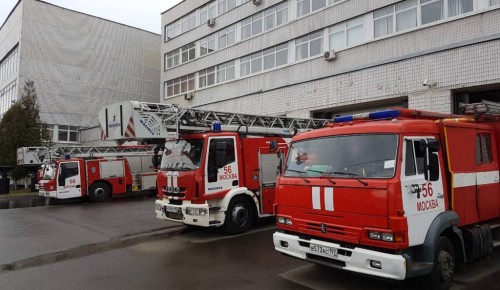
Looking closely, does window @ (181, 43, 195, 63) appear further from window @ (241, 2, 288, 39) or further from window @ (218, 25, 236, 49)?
window @ (241, 2, 288, 39)

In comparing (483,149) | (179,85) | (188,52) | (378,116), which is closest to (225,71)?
(188,52)

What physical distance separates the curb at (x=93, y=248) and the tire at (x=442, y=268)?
6.50 metres

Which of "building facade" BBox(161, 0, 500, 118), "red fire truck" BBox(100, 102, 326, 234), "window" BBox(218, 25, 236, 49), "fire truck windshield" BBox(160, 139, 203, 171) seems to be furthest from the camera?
"window" BBox(218, 25, 236, 49)

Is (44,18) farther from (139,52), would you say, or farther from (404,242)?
(404,242)

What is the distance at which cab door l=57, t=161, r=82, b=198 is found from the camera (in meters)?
19.8

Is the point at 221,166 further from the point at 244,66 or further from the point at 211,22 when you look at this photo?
the point at 211,22

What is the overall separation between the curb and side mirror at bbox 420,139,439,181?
Answer: 263 inches

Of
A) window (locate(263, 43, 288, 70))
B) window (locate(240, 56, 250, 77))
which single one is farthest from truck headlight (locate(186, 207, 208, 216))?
window (locate(240, 56, 250, 77))

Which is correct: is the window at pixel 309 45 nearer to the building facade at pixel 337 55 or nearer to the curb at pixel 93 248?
the building facade at pixel 337 55

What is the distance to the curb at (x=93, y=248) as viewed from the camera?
766 cm

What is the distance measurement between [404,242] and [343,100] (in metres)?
16.0

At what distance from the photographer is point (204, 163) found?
9.39 m

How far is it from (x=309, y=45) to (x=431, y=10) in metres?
Answer: 7.38

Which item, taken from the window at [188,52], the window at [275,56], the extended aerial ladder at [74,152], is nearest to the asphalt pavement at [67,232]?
the extended aerial ladder at [74,152]
